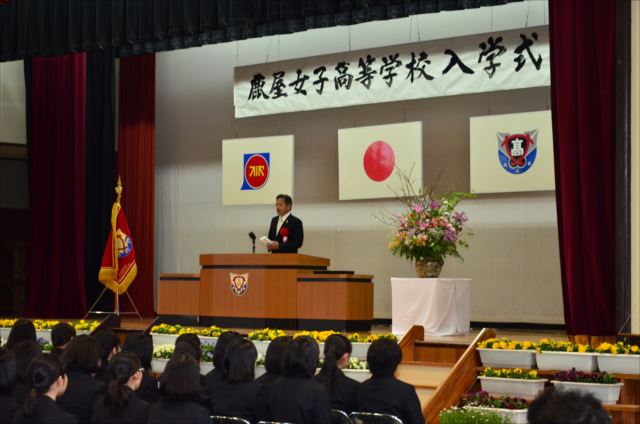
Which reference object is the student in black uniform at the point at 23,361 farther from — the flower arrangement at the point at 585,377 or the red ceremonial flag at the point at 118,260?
the red ceremonial flag at the point at 118,260

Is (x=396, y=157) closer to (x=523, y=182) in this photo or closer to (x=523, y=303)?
(x=523, y=182)

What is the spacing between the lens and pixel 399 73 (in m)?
9.89

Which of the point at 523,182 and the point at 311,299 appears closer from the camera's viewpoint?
the point at 311,299

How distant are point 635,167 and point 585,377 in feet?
7.35

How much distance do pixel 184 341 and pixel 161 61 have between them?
891 centimetres

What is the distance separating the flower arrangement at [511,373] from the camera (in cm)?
588

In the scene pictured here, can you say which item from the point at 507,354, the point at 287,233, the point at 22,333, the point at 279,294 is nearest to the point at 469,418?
the point at 507,354

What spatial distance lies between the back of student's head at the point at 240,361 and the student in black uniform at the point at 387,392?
0.56 m

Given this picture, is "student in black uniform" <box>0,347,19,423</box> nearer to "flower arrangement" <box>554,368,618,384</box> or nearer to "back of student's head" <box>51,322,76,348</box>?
"back of student's head" <box>51,322,76,348</box>

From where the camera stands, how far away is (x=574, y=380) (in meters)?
5.73

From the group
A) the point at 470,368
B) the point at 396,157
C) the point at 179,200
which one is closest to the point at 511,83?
the point at 396,157

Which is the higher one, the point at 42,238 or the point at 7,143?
the point at 7,143

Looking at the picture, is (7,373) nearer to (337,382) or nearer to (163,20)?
(337,382)

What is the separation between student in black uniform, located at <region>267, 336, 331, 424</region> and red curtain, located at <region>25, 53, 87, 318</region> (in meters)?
8.52
